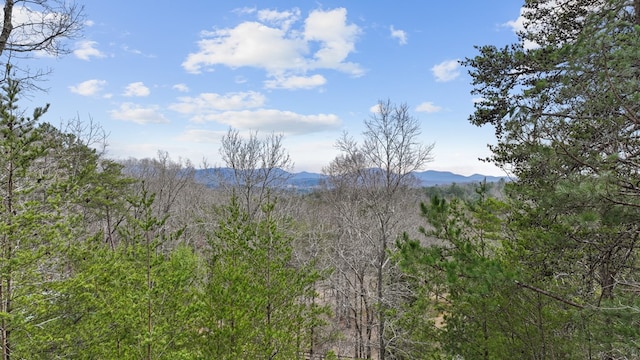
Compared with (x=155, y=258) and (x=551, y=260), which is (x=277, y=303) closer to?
(x=155, y=258)

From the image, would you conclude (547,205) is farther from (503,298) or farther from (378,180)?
(378,180)

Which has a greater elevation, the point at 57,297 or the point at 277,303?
the point at 57,297

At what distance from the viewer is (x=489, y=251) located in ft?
24.3

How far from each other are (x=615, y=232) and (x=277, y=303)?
501cm

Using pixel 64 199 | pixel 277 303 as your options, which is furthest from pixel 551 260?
pixel 64 199

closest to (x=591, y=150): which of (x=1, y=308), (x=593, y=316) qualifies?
(x=593, y=316)

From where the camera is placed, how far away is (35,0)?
699cm

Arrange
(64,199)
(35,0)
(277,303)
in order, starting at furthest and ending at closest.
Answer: (35,0) → (277,303) → (64,199)

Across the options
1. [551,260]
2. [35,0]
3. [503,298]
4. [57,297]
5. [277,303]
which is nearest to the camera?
[57,297]

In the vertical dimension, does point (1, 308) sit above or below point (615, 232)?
below

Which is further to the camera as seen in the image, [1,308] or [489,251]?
[489,251]

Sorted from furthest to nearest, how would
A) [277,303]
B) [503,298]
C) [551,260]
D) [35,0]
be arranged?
1. [35,0]
2. [277,303]
3. [503,298]
4. [551,260]

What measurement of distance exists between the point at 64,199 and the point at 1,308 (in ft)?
4.85

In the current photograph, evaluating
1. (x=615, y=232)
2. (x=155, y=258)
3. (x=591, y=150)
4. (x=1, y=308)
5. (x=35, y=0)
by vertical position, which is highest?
(x=35, y=0)
